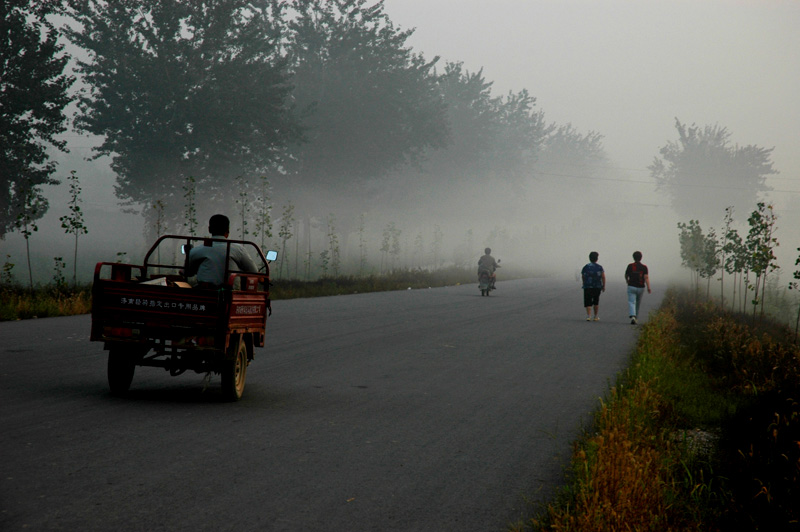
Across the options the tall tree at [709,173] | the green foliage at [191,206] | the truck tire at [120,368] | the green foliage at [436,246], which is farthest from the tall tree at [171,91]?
the tall tree at [709,173]

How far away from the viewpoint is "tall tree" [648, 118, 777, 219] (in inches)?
3925

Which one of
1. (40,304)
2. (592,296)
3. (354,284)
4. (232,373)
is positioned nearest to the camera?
(232,373)

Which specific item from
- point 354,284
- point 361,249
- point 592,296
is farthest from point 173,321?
point 361,249

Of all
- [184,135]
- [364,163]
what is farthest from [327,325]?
[364,163]

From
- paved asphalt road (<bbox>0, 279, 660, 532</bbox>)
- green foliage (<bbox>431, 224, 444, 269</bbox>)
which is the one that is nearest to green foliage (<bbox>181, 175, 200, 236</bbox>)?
paved asphalt road (<bbox>0, 279, 660, 532</bbox>)

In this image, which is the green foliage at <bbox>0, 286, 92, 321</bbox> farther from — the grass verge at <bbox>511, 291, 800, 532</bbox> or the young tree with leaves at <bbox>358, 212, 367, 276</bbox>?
the young tree with leaves at <bbox>358, 212, 367, 276</bbox>

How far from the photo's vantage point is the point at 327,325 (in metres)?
17.7

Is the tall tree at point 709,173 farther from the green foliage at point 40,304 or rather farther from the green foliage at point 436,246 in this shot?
the green foliage at point 40,304

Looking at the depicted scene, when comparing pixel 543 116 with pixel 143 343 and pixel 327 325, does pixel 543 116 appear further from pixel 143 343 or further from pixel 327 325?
pixel 143 343

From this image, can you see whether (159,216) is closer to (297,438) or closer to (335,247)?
(335,247)

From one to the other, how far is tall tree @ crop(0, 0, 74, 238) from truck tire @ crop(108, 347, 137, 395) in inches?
1029

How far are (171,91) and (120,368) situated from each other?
116ft

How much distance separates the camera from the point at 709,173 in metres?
103

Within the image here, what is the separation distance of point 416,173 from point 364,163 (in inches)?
702
